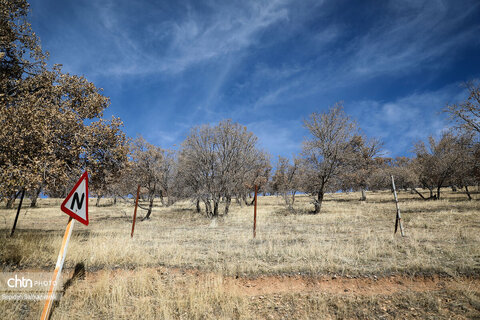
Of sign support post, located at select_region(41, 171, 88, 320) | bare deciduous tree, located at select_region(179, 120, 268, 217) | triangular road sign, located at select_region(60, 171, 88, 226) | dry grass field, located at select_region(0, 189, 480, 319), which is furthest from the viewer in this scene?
bare deciduous tree, located at select_region(179, 120, 268, 217)

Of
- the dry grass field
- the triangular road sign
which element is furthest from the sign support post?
the dry grass field

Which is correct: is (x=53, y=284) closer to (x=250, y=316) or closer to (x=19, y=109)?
(x=250, y=316)

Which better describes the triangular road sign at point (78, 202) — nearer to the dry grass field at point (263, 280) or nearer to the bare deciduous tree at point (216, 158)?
the dry grass field at point (263, 280)

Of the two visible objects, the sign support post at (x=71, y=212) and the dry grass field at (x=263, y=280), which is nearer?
the sign support post at (x=71, y=212)

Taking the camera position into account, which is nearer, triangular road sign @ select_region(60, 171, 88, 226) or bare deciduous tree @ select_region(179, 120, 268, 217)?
triangular road sign @ select_region(60, 171, 88, 226)

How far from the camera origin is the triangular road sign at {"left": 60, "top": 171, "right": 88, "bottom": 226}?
4066mm

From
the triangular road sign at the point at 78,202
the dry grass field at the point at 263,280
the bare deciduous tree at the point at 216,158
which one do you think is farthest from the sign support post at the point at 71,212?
the bare deciduous tree at the point at 216,158

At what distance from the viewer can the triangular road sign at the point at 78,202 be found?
407 cm

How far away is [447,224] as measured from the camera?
41.1 feet

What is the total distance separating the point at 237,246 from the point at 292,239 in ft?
9.39

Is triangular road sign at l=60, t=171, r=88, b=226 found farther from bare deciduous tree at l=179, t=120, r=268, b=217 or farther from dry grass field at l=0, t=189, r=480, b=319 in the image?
bare deciduous tree at l=179, t=120, r=268, b=217

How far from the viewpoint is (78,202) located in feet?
14.3

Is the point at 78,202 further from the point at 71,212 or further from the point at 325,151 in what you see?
the point at 325,151

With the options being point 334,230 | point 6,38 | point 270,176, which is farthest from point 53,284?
point 270,176
